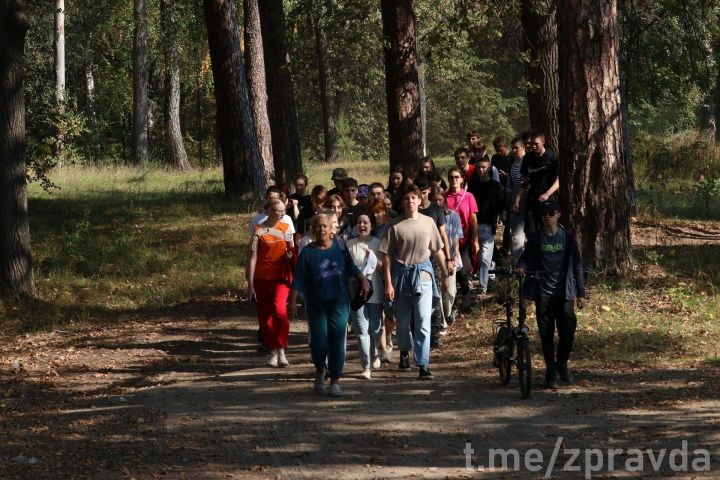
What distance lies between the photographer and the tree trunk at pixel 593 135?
16094mm

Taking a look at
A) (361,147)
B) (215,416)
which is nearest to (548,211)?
(215,416)

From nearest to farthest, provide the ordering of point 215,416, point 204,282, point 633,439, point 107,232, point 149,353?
1. point 633,439
2. point 215,416
3. point 149,353
4. point 204,282
5. point 107,232

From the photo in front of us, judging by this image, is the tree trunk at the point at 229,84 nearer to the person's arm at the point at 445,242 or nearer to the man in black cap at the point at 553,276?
the person's arm at the point at 445,242

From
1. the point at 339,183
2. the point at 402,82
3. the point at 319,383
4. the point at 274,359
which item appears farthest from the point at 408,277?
the point at 402,82

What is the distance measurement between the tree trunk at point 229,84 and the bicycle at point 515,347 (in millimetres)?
14452

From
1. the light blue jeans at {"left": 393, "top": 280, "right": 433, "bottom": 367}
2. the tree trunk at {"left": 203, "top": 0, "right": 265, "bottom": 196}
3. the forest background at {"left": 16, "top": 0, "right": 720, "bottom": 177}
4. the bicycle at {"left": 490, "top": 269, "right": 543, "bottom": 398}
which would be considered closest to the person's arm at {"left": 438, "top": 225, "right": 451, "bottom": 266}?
the light blue jeans at {"left": 393, "top": 280, "right": 433, "bottom": 367}

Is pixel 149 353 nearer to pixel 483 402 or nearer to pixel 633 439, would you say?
pixel 483 402

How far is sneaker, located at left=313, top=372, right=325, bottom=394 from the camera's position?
11.8 metres

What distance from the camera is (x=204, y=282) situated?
20016 mm

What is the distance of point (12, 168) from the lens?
18078 millimetres

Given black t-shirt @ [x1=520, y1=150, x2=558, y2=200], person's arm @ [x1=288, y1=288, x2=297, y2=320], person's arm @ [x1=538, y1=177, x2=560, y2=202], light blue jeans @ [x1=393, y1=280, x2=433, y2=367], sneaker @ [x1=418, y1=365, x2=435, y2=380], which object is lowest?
sneaker @ [x1=418, y1=365, x2=435, y2=380]

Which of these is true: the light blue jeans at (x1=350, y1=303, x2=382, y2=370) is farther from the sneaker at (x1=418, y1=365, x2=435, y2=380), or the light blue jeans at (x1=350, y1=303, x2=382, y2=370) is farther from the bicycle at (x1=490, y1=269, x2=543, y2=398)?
the bicycle at (x1=490, y1=269, x2=543, y2=398)

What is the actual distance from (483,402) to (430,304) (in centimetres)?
166

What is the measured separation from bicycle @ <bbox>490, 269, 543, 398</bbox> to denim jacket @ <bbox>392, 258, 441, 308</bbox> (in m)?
0.97
